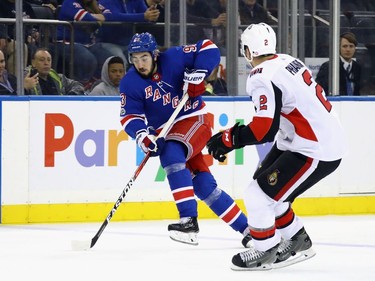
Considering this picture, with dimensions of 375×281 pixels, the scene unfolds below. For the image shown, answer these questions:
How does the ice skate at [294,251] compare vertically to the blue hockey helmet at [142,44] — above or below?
below

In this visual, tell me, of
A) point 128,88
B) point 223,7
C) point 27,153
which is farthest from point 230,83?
A: point 128,88

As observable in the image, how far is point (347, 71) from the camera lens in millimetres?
8328

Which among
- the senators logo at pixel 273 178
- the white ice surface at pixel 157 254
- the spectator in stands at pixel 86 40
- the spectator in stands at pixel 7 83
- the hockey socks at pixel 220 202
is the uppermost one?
the spectator in stands at pixel 86 40

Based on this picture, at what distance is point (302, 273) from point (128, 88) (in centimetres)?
150

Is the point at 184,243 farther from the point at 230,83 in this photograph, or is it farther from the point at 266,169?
the point at 230,83

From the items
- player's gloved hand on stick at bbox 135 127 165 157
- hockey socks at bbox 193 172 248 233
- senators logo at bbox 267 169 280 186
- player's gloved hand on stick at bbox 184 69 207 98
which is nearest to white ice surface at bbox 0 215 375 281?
hockey socks at bbox 193 172 248 233

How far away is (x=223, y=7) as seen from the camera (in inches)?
312

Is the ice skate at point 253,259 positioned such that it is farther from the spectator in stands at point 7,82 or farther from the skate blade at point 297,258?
the spectator in stands at point 7,82

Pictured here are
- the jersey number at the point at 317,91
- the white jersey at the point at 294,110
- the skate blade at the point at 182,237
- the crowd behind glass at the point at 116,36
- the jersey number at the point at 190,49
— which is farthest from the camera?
the crowd behind glass at the point at 116,36

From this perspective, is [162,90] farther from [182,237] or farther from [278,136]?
[278,136]

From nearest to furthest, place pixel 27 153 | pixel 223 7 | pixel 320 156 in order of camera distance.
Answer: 1. pixel 320 156
2. pixel 27 153
3. pixel 223 7

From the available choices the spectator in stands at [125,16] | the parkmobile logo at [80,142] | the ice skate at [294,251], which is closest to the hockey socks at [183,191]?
the ice skate at [294,251]

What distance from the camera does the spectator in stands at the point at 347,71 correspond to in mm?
8258

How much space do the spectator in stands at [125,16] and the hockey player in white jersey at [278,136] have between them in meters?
2.68
